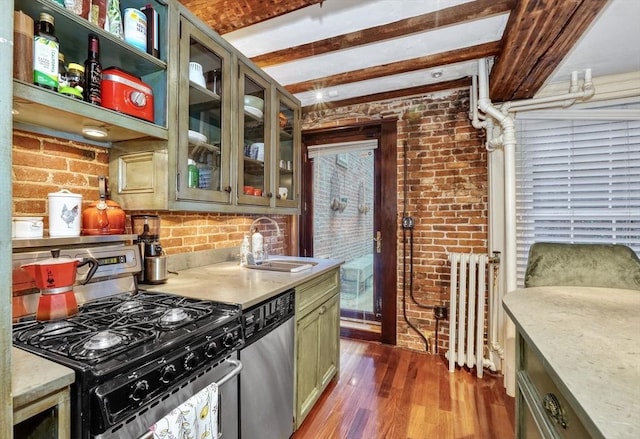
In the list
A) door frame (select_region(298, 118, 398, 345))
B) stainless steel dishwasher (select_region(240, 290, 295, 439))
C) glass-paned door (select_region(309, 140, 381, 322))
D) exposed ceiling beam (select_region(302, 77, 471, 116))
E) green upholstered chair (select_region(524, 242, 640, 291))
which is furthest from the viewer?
glass-paned door (select_region(309, 140, 381, 322))

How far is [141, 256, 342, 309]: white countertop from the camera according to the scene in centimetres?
135

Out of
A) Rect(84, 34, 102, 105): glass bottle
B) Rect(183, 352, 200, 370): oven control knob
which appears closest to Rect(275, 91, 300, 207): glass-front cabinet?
Rect(84, 34, 102, 105): glass bottle

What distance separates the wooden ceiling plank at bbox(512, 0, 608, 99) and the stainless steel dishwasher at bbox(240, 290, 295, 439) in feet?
6.36

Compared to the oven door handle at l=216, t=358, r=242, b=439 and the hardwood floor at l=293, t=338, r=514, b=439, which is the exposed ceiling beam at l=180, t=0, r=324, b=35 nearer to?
the oven door handle at l=216, t=358, r=242, b=439

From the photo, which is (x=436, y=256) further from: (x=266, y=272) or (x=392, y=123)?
(x=266, y=272)

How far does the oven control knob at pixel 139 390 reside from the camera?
79 centimetres

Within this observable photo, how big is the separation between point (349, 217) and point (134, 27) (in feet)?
8.02

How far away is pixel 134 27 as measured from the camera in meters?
1.29

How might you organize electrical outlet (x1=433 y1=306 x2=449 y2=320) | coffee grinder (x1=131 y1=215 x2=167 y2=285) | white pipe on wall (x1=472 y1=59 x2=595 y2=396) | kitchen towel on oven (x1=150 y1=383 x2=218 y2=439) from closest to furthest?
kitchen towel on oven (x1=150 y1=383 x2=218 y2=439) → coffee grinder (x1=131 y1=215 x2=167 y2=285) → white pipe on wall (x1=472 y1=59 x2=595 y2=396) → electrical outlet (x1=433 y1=306 x2=449 y2=320)

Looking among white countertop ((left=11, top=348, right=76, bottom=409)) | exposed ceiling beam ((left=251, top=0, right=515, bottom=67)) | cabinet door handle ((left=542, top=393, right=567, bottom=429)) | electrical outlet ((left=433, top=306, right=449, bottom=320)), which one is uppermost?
exposed ceiling beam ((left=251, top=0, right=515, bottom=67))

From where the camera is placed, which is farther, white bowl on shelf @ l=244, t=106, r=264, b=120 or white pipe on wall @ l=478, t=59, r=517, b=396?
white pipe on wall @ l=478, t=59, r=517, b=396

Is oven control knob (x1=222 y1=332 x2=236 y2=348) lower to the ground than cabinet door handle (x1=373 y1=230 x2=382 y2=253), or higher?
lower

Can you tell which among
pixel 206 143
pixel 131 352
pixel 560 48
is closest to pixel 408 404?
pixel 131 352

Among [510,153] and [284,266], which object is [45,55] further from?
[510,153]
